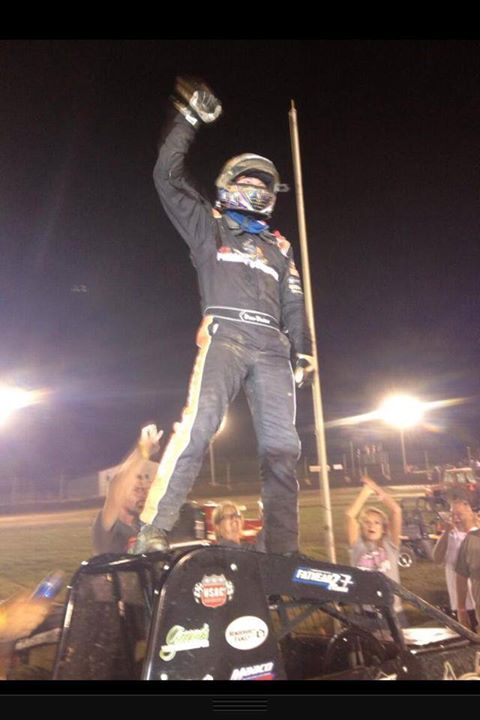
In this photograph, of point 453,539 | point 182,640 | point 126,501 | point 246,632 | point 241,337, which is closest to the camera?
point 182,640

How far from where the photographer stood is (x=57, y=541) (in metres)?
2.94

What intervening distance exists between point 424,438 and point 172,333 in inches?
57.3

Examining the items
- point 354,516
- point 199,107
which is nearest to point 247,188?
point 199,107

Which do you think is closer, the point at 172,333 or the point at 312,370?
the point at 312,370

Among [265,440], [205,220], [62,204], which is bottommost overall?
[265,440]

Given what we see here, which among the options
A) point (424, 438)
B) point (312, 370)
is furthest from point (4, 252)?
point (424, 438)

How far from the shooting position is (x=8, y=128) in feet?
11.5

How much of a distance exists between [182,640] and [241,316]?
4.60 feet

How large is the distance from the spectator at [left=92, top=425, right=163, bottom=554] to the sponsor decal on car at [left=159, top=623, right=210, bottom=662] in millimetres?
908

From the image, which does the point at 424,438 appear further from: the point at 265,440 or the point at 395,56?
the point at 395,56

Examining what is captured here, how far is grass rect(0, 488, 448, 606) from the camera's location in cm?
290

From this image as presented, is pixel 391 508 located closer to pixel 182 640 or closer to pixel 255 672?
pixel 255 672

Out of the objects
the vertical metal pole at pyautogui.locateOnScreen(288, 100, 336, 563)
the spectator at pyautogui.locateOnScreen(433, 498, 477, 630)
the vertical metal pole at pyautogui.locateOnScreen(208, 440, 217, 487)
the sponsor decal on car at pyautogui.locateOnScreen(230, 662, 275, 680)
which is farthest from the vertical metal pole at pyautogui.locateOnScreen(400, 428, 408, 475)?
the sponsor decal on car at pyautogui.locateOnScreen(230, 662, 275, 680)

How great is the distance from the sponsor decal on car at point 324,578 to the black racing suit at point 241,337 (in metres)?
0.33
